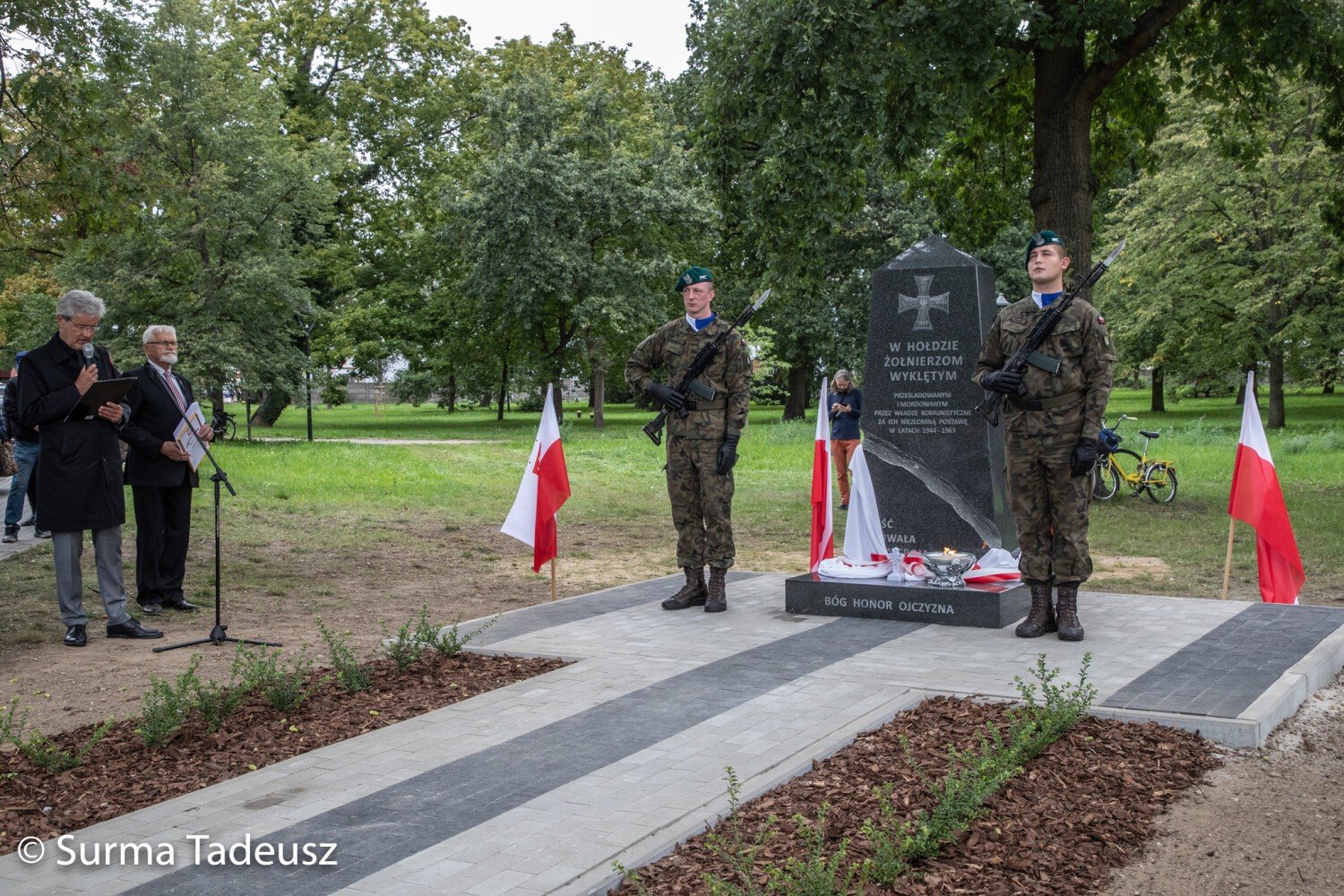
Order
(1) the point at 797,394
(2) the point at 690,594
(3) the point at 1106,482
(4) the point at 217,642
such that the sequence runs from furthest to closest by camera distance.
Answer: (1) the point at 797,394 → (3) the point at 1106,482 → (2) the point at 690,594 → (4) the point at 217,642

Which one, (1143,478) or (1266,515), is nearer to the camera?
(1266,515)

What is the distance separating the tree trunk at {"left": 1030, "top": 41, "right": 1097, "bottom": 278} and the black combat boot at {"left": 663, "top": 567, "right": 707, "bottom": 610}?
334 inches

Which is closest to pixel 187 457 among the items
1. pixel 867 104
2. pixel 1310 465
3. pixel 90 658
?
pixel 90 658

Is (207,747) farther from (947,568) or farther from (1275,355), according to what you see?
(1275,355)

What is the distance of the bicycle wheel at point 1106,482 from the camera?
18.1m

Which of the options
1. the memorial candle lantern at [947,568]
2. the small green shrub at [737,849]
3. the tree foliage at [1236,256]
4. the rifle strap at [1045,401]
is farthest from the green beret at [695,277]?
the tree foliage at [1236,256]

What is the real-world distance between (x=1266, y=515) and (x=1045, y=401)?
2.24 meters

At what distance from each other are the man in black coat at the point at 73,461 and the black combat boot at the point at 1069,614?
5.89 metres

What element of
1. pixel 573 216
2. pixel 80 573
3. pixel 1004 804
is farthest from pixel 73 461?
pixel 573 216

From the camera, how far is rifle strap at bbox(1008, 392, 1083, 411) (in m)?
7.63

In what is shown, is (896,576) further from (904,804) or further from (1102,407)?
(904,804)

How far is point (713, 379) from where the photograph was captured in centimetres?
884

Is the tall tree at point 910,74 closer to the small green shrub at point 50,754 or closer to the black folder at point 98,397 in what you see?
the black folder at point 98,397

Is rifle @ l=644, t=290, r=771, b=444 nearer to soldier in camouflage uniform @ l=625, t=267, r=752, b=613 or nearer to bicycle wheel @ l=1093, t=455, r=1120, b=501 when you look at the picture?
soldier in camouflage uniform @ l=625, t=267, r=752, b=613
